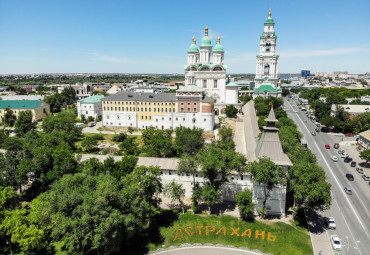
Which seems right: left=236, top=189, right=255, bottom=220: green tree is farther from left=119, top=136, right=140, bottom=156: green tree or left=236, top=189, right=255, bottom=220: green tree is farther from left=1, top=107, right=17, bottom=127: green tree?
left=1, top=107, right=17, bottom=127: green tree

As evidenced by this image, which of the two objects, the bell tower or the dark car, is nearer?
the dark car

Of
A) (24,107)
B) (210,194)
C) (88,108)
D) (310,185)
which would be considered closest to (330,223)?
(310,185)

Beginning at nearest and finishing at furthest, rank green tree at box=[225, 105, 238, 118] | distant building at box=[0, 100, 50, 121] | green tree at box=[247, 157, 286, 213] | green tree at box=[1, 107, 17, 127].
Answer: green tree at box=[247, 157, 286, 213]
green tree at box=[1, 107, 17, 127]
green tree at box=[225, 105, 238, 118]
distant building at box=[0, 100, 50, 121]

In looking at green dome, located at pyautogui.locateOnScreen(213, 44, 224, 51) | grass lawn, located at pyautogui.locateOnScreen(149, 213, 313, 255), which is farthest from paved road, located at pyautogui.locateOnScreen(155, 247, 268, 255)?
green dome, located at pyautogui.locateOnScreen(213, 44, 224, 51)

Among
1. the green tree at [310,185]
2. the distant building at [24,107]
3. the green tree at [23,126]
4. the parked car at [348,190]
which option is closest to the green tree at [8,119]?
the distant building at [24,107]

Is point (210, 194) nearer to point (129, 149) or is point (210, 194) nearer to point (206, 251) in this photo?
point (206, 251)

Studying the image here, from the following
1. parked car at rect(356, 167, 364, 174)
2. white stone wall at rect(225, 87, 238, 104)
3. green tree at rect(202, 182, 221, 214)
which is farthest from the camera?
white stone wall at rect(225, 87, 238, 104)
